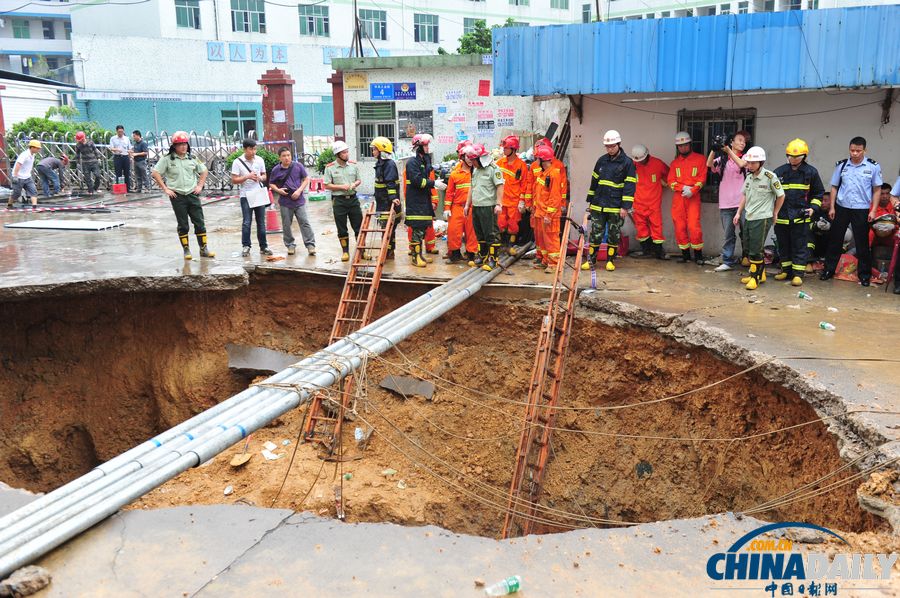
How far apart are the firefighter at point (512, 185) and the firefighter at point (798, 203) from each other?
133 inches

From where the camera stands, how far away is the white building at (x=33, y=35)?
44.1m

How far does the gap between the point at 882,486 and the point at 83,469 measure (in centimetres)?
992

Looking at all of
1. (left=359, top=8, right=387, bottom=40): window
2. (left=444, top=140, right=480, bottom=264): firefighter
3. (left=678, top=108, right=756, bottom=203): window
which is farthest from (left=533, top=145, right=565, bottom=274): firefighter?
(left=359, top=8, right=387, bottom=40): window

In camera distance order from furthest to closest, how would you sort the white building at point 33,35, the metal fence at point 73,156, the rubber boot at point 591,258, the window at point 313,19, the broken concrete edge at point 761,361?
1. the white building at point 33,35
2. the window at point 313,19
3. the metal fence at point 73,156
4. the rubber boot at point 591,258
5. the broken concrete edge at point 761,361

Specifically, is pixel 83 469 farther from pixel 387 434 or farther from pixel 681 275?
pixel 681 275

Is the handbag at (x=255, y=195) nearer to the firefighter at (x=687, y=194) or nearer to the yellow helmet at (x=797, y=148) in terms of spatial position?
the firefighter at (x=687, y=194)

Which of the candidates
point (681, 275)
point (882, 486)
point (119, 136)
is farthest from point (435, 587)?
point (119, 136)

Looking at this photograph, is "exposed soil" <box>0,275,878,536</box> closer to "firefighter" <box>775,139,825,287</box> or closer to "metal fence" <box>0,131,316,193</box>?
"firefighter" <box>775,139,825,287</box>

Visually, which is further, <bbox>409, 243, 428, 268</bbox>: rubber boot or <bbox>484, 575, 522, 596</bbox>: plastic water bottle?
<bbox>409, 243, 428, 268</bbox>: rubber boot

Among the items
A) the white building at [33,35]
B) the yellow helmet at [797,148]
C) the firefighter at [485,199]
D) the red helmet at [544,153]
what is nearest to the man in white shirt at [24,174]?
the firefighter at [485,199]

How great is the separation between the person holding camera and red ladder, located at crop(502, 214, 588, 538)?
2625mm

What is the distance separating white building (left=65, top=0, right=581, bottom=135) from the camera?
33594mm

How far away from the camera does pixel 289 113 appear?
21562 mm

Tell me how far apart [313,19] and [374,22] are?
312 cm
